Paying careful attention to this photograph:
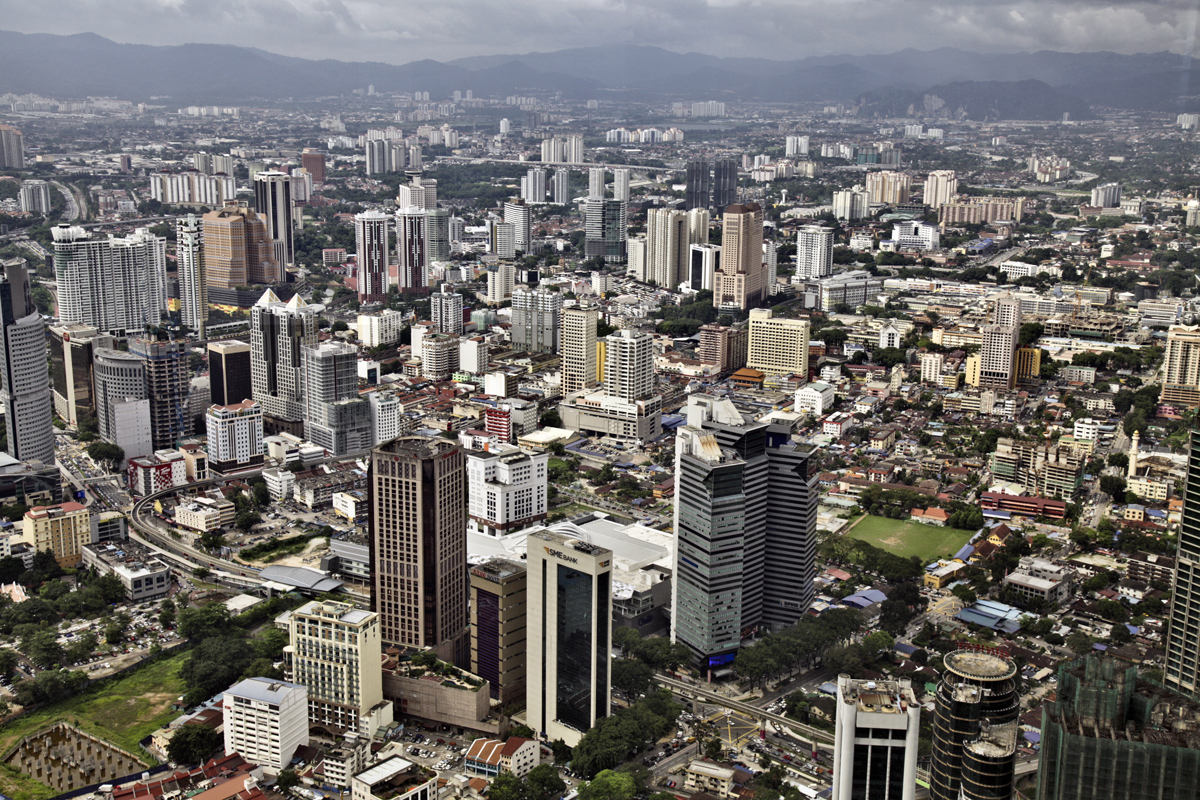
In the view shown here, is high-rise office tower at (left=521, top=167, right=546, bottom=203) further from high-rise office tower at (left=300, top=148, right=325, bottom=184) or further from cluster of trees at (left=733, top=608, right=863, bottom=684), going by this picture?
cluster of trees at (left=733, top=608, right=863, bottom=684)

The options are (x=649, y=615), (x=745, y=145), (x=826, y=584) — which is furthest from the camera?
(x=745, y=145)

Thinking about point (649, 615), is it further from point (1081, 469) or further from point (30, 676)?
point (1081, 469)

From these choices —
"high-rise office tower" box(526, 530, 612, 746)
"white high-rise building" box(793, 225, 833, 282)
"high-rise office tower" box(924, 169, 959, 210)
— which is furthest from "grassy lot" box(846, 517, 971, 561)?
"high-rise office tower" box(924, 169, 959, 210)

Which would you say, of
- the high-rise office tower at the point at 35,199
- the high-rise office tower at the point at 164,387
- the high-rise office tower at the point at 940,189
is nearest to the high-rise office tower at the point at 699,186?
the high-rise office tower at the point at 940,189

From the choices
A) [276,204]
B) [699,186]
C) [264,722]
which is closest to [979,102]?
[699,186]

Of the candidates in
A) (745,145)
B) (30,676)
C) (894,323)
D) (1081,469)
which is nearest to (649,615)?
(30,676)

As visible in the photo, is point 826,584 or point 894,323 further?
point 894,323

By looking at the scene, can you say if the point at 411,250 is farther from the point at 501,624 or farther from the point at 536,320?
the point at 501,624
